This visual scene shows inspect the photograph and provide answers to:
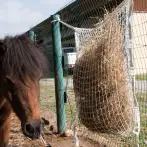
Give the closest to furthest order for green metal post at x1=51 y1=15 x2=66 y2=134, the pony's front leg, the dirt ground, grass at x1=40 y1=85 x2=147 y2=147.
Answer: the pony's front leg, grass at x1=40 y1=85 x2=147 y2=147, the dirt ground, green metal post at x1=51 y1=15 x2=66 y2=134

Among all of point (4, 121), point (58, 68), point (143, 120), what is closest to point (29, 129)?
point (4, 121)

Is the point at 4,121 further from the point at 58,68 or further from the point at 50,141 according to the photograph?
the point at 58,68

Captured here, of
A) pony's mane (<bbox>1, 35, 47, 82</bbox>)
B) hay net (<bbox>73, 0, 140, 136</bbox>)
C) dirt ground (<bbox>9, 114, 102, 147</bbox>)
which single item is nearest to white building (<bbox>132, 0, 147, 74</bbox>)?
hay net (<bbox>73, 0, 140, 136</bbox>)

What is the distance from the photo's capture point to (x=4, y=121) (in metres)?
4.88

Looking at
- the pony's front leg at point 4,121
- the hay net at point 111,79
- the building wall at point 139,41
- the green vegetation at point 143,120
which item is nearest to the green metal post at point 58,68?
the green vegetation at point 143,120

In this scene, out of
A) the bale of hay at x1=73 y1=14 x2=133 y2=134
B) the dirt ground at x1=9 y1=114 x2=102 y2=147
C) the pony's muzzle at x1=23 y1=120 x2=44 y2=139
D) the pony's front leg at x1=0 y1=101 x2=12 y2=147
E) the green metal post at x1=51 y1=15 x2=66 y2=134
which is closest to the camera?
the pony's muzzle at x1=23 y1=120 x2=44 y2=139

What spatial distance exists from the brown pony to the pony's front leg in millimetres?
516

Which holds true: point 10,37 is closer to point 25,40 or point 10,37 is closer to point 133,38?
point 25,40

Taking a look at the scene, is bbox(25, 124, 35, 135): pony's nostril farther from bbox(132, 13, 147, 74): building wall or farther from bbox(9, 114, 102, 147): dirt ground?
bbox(9, 114, 102, 147): dirt ground

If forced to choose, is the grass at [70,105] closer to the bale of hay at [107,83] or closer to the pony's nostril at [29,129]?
the bale of hay at [107,83]

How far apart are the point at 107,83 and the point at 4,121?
56.3 inches

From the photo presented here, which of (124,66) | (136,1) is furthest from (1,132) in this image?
(136,1)

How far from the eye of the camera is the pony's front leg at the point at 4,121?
4.71 m

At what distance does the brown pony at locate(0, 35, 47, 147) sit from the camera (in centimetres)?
351
